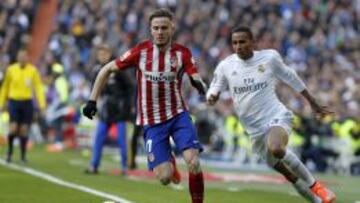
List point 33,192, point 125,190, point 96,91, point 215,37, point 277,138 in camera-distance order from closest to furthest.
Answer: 1. point 96,91
2. point 277,138
3. point 33,192
4. point 125,190
5. point 215,37

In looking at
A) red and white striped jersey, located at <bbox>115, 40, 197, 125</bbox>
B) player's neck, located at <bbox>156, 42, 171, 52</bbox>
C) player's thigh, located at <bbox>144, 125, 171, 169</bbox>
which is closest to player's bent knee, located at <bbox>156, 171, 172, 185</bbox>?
player's thigh, located at <bbox>144, 125, 171, 169</bbox>

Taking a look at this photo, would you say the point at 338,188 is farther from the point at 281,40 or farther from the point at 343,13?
the point at 343,13

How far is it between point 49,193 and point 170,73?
342 cm

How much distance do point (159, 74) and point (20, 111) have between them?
9.44m

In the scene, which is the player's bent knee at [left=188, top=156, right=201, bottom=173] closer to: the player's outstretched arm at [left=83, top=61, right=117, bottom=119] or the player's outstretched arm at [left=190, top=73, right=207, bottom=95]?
the player's outstretched arm at [left=190, top=73, right=207, bottom=95]

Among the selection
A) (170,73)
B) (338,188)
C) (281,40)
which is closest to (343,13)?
(281,40)

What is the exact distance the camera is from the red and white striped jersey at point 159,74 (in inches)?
447

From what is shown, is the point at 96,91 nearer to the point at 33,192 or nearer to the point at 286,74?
the point at 286,74

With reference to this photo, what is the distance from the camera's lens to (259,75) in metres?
12.3

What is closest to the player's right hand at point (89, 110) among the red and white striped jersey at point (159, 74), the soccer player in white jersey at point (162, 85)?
the soccer player in white jersey at point (162, 85)

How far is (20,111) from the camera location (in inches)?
800

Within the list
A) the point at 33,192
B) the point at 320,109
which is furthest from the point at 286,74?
the point at 33,192

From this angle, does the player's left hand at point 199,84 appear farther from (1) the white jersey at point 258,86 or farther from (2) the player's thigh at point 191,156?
(1) the white jersey at point 258,86

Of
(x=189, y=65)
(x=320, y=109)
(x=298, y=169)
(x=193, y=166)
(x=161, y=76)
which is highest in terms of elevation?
(x=189, y=65)
